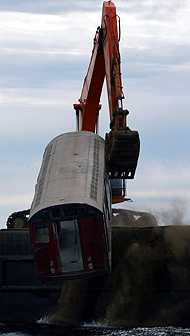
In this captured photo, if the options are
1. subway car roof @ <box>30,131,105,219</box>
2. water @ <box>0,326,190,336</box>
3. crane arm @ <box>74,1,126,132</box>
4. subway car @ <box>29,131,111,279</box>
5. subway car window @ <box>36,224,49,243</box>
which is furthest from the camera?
crane arm @ <box>74,1,126,132</box>

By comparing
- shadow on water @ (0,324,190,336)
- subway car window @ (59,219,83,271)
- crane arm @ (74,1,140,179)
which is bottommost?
shadow on water @ (0,324,190,336)

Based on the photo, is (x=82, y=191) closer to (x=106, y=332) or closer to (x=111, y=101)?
(x=106, y=332)

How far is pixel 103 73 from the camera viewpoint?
5306 cm

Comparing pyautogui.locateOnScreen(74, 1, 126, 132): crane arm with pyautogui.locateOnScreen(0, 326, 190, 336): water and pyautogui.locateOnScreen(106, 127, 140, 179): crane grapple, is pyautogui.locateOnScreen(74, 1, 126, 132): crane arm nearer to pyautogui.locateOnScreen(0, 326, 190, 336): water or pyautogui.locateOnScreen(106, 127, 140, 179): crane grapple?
pyautogui.locateOnScreen(106, 127, 140, 179): crane grapple

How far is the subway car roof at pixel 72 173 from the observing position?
37.9 m

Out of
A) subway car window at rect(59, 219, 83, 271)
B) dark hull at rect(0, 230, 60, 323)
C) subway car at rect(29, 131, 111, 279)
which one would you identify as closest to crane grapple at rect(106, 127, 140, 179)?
subway car at rect(29, 131, 111, 279)

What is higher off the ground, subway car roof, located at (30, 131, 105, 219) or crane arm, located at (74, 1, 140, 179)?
crane arm, located at (74, 1, 140, 179)

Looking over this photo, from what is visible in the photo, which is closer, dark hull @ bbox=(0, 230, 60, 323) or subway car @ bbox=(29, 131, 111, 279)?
subway car @ bbox=(29, 131, 111, 279)

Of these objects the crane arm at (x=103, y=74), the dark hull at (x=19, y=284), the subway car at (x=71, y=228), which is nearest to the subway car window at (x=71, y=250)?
the subway car at (x=71, y=228)

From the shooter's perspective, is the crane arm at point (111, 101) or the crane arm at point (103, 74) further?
the crane arm at point (103, 74)

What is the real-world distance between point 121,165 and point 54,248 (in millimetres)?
6526

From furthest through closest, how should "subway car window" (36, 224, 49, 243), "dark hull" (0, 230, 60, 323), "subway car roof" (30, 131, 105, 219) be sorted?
"dark hull" (0, 230, 60, 323)
"subway car roof" (30, 131, 105, 219)
"subway car window" (36, 224, 49, 243)

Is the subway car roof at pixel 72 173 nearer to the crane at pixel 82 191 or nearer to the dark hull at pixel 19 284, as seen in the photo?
the crane at pixel 82 191

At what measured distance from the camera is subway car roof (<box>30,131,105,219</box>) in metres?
37.9
